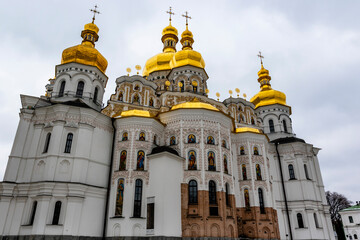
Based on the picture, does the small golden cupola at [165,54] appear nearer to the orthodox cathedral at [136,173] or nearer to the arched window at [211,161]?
the orthodox cathedral at [136,173]

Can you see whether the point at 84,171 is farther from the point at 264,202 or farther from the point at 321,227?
the point at 321,227

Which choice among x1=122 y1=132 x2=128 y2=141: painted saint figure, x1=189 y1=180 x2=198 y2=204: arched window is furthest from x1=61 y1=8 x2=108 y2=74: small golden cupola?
x1=189 y1=180 x2=198 y2=204: arched window

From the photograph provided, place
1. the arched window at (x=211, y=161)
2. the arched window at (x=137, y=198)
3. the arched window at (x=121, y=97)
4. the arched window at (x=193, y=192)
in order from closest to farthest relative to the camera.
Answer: the arched window at (x=137, y=198) < the arched window at (x=193, y=192) < the arched window at (x=211, y=161) < the arched window at (x=121, y=97)

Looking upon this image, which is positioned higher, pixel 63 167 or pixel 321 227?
pixel 63 167

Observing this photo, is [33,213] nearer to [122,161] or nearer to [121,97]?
[122,161]

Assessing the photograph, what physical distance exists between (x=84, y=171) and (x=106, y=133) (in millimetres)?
3140

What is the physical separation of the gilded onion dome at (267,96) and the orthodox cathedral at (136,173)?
8.48 meters

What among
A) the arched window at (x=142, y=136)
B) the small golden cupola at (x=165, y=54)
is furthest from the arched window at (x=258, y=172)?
the small golden cupola at (x=165, y=54)

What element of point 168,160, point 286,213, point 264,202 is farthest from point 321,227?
point 168,160

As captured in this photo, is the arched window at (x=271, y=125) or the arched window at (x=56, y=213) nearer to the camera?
the arched window at (x=56, y=213)

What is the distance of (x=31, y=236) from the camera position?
46.2ft

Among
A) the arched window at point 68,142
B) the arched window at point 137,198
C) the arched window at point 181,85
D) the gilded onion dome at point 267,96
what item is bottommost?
the arched window at point 137,198

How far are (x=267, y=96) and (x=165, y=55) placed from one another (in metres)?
13.0

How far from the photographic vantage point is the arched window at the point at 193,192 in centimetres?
1625
